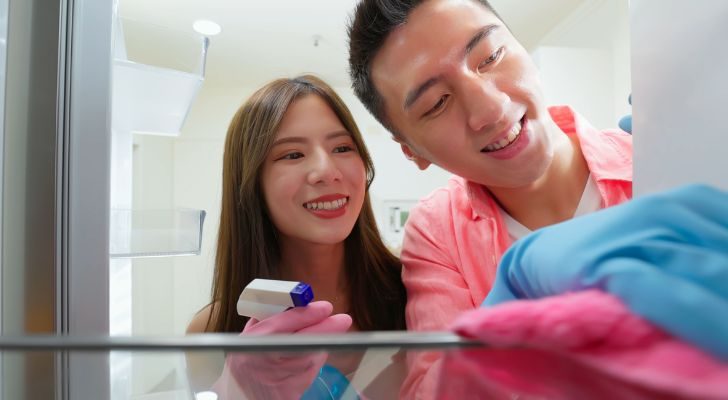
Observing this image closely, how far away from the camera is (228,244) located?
0.91m

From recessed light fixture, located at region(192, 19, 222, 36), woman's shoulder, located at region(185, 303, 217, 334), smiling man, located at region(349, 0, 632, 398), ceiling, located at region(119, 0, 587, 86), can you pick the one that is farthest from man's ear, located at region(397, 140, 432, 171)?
recessed light fixture, located at region(192, 19, 222, 36)

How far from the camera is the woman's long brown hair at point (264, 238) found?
33.4 inches

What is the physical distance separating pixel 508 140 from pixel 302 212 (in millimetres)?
383

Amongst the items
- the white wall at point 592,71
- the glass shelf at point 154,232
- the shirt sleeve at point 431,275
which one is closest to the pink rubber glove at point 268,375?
the glass shelf at point 154,232

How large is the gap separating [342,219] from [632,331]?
0.64 metres

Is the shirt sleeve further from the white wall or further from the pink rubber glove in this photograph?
the white wall

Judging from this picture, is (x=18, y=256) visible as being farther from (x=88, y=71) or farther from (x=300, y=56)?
(x=300, y=56)

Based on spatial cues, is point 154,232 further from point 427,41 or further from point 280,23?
point 280,23

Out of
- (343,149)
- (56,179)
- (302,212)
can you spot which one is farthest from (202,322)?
(56,179)

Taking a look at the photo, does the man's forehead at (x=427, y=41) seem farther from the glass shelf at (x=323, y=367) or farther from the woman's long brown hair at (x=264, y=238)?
the glass shelf at (x=323, y=367)

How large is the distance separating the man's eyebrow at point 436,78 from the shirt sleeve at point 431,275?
25 centimetres

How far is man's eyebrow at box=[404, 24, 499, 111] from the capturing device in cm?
62

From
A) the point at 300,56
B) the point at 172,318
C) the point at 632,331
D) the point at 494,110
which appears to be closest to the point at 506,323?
the point at 632,331

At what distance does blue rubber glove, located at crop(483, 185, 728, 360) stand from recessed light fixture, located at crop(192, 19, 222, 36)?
2.40m
